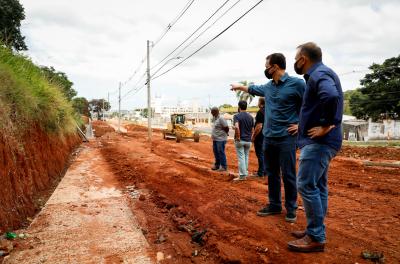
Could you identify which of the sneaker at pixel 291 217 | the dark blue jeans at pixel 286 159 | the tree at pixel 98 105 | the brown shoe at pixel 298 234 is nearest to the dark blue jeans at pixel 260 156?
the dark blue jeans at pixel 286 159

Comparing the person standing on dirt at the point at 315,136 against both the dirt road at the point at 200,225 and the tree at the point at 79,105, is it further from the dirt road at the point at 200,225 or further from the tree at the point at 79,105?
the tree at the point at 79,105

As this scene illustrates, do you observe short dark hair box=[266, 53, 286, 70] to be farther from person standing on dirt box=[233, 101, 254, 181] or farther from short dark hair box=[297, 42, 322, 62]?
person standing on dirt box=[233, 101, 254, 181]

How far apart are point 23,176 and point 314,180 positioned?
212 inches

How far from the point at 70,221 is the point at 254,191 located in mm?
3359

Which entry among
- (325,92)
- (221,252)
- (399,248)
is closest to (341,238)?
(399,248)

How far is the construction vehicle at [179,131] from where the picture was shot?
2323 centimetres

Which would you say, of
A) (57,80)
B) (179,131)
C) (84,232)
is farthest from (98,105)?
(84,232)

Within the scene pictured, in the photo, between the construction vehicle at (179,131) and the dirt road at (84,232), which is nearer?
the dirt road at (84,232)

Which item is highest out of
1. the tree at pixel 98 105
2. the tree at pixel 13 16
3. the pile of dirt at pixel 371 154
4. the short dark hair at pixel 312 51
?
the tree at pixel 13 16

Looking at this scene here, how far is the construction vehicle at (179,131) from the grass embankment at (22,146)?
13.2 metres

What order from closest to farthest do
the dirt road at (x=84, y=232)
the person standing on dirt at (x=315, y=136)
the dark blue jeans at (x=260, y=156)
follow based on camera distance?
the person standing on dirt at (x=315, y=136) → the dirt road at (x=84, y=232) → the dark blue jeans at (x=260, y=156)

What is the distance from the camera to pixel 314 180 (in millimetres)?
3182

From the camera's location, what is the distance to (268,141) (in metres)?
4.26

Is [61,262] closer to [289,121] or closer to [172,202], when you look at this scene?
[172,202]
